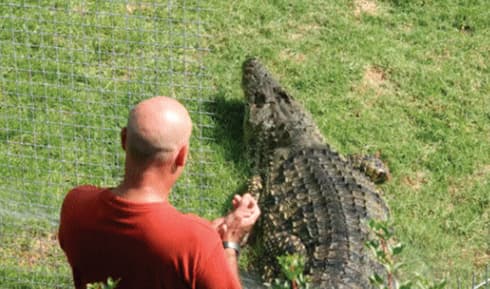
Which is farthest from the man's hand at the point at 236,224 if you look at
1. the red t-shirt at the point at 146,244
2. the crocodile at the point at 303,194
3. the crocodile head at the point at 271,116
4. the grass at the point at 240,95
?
the crocodile head at the point at 271,116

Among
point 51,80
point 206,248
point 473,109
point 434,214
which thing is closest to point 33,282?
point 51,80

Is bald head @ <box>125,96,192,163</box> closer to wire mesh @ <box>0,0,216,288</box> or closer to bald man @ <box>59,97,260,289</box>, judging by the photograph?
bald man @ <box>59,97,260,289</box>

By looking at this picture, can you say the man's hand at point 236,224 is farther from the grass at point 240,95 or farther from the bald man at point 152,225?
the grass at point 240,95

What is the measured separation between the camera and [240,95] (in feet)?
20.9

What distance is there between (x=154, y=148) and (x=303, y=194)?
2.65 m

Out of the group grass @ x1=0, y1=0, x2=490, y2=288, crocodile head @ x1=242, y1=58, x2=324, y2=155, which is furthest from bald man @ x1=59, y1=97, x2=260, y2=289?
crocodile head @ x1=242, y1=58, x2=324, y2=155

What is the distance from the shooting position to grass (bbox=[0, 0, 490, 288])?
5156 mm

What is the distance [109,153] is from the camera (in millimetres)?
5160

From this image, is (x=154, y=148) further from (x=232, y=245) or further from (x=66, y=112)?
(x=66, y=112)

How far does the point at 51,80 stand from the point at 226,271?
3.72 metres

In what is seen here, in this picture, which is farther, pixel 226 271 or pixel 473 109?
pixel 473 109

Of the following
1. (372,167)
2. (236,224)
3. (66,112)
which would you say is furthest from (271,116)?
(236,224)

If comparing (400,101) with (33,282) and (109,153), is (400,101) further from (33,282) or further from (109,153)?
(33,282)

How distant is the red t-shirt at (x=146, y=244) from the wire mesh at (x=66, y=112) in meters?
2.02
